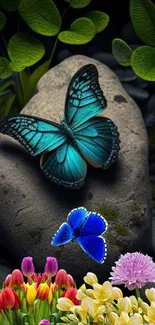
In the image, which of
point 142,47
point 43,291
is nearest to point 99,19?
point 142,47

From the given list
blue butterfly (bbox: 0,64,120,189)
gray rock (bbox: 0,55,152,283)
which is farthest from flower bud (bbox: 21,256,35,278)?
blue butterfly (bbox: 0,64,120,189)

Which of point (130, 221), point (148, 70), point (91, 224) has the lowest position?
point (130, 221)

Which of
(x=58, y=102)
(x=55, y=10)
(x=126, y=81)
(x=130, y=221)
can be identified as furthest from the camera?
(x=126, y=81)

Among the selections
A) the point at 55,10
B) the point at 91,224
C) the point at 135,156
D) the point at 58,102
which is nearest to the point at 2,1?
the point at 55,10

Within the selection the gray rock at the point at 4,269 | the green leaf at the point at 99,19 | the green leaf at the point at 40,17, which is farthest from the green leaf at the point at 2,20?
the gray rock at the point at 4,269

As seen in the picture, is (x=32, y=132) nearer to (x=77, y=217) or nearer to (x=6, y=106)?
(x=6, y=106)

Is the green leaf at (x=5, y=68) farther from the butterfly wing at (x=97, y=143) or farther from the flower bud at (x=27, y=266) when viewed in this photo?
the flower bud at (x=27, y=266)

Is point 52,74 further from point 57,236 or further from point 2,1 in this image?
point 57,236

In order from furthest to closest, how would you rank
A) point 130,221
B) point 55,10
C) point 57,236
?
point 55,10, point 130,221, point 57,236
